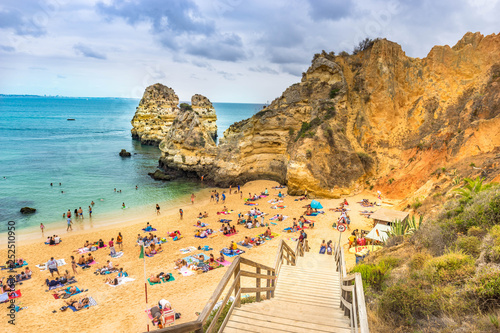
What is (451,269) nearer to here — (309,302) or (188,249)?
(309,302)

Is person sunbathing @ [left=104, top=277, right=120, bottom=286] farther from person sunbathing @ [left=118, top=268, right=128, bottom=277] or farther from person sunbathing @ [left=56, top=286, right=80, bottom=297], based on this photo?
person sunbathing @ [left=56, top=286, right=80, bottom=297]

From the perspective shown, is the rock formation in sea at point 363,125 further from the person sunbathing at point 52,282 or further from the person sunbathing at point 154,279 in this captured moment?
the person sunbathing at point 52,282

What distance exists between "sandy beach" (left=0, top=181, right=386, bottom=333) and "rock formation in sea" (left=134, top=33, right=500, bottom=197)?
3.83 metres

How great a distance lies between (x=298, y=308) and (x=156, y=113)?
62.4 m

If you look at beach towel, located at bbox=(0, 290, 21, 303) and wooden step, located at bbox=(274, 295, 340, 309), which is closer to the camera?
wooden step, located at bbox=(274, 295, 340, 309)

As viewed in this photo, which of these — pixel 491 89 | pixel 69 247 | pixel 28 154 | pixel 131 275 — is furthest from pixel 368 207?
pixel 28 154

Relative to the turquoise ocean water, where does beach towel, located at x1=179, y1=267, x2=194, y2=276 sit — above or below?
below

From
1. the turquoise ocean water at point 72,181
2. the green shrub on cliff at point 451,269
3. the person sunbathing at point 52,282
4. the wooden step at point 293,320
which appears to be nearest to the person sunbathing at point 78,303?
the person sunbathing at point 52,282

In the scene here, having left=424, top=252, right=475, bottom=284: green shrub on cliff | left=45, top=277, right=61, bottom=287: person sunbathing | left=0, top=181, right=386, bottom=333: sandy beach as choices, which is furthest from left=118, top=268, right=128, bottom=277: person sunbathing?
left=424, top=252, right=475, bottom=284: green shrub on cliff

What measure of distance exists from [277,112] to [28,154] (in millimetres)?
43328

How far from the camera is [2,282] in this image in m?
14.1

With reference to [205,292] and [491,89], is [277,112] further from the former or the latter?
[205,292]

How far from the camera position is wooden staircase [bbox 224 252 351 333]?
4.09 meters

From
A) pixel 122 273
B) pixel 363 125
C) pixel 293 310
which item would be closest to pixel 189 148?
pixel 363 125
